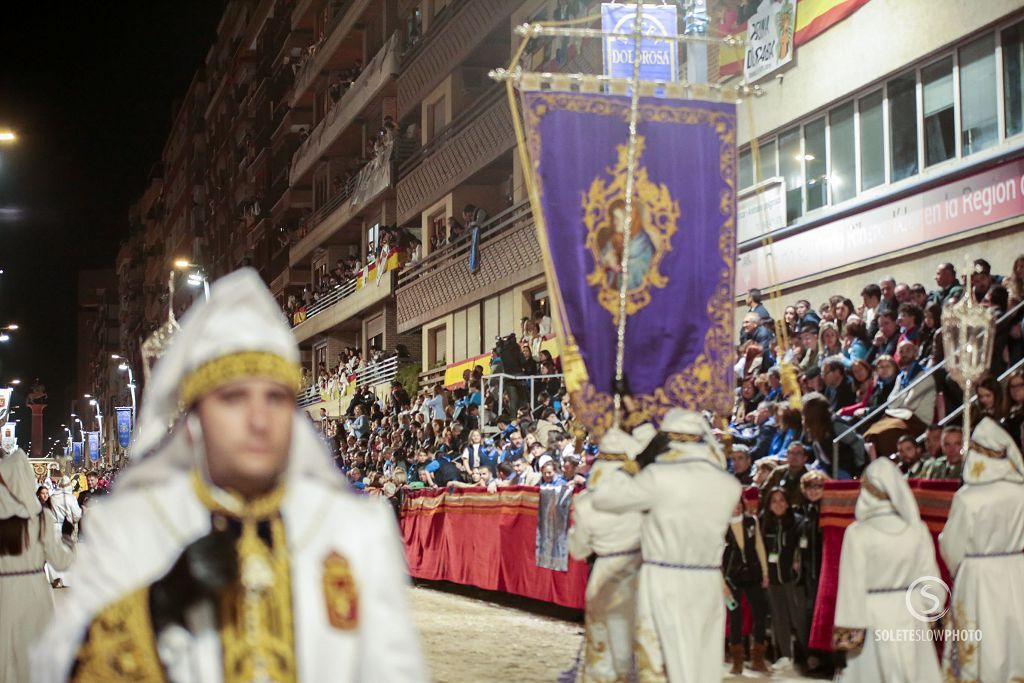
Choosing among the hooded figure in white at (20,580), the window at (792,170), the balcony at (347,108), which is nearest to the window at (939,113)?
the window at (792,170)

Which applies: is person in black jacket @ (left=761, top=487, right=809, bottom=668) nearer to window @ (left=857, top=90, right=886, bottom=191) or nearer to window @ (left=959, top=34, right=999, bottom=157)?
window @ (left=959, top=34, right=999, bottom=157)

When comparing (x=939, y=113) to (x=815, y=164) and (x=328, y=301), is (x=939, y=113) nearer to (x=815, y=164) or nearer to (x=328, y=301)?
(x=815, y=164)

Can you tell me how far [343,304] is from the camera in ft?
157

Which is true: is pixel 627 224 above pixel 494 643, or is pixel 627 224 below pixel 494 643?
above

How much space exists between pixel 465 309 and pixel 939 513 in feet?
86.5

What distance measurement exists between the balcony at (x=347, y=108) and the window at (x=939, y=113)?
88.1 feet

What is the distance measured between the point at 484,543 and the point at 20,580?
9709 millimetres

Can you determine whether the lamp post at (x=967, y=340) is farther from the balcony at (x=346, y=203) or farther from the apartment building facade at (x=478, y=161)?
the balcony at (x=346, y=203)

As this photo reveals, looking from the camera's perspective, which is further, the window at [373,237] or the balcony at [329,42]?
the balcony at [329,42]

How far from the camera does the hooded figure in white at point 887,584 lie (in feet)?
31.6

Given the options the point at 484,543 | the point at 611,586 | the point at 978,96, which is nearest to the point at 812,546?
the point at 611,586

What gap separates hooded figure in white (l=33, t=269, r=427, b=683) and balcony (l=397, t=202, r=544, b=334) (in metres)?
26.5

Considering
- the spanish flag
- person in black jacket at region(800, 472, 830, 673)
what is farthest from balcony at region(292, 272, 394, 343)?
person in black jacket at region(800, 472, 830, 673)

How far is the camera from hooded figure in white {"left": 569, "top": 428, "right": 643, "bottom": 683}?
32.2ft
